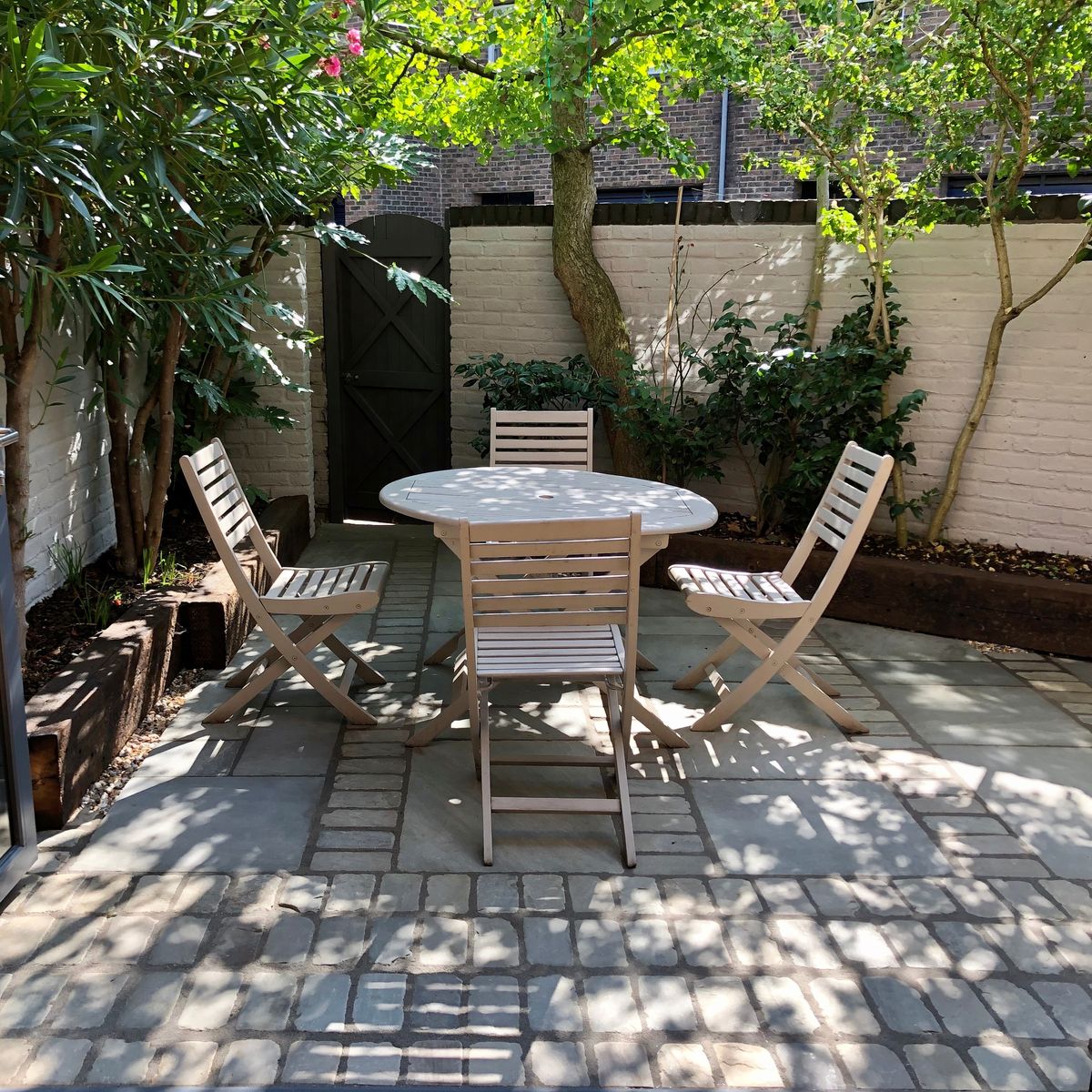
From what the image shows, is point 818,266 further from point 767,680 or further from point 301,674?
point 301,674

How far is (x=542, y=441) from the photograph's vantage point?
16.7 ft

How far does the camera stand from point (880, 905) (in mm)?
2799

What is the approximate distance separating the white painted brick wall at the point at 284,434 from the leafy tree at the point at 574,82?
117cm

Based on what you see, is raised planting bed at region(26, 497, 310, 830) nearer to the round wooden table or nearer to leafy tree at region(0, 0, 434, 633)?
leafy tree at region(0, 0, 434, 633)

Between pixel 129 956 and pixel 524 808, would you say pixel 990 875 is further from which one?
pixel 129 956

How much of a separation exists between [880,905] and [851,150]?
392cm

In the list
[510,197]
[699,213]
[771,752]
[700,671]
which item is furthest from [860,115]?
[510,197]

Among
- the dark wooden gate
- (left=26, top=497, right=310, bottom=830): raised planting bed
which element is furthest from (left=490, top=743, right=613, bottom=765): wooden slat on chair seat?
the dark wooden gate

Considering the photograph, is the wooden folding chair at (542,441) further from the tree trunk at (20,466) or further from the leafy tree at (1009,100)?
the tree trunk at (20,466)

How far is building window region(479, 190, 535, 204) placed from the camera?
13.7 meters

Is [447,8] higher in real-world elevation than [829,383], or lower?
higher

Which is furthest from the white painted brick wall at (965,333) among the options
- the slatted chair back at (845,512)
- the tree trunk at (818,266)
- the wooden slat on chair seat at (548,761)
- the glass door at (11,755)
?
the glass door at (11,755)

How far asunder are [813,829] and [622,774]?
24.0 inches

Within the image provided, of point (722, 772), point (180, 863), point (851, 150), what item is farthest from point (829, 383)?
point (180, 863)
